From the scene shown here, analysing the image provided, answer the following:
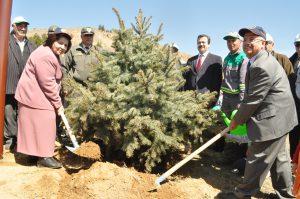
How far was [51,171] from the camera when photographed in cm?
523

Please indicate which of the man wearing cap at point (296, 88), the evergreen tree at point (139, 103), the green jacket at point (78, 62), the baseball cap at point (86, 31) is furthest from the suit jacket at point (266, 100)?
the baseball cap at point (86, 31)

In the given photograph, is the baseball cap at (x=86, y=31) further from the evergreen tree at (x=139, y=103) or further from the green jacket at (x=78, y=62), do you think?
the evergreen tree at (x=139, y=103)

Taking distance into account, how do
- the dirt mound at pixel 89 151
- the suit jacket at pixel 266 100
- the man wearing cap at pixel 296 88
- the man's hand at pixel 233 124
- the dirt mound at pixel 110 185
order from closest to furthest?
the suit jacket at pixel 266 100, the dirt mound at pixel 110 185, the man's hand at pixel 233 124, the dirt mound at pixel 89 151, the man wearing cap at pixel 296 88

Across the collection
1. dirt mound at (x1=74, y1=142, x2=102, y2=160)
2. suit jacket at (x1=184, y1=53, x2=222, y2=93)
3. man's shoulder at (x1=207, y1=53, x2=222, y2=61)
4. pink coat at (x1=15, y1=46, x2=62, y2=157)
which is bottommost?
dirt mound at (x1=74, y1=142, x2=102, y2=160)

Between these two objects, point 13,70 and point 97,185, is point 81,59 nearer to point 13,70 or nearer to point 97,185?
point 13,70

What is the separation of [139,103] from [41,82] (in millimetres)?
1380

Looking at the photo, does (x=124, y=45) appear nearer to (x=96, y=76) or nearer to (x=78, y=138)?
(x=96, y=76)

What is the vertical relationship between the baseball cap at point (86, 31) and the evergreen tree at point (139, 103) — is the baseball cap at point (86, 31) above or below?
above

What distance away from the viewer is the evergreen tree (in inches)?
203

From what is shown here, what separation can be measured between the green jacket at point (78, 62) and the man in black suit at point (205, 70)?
179 cm

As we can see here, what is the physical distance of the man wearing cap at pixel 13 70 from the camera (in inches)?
263

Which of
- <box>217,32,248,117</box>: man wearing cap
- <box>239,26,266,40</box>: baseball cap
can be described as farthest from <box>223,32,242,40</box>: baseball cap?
<box>239,26,266,40</box>: baseball cap

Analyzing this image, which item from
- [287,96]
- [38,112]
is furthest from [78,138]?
[287,96]

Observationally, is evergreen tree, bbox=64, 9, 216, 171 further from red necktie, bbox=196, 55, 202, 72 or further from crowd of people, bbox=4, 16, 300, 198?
red necktie, bbox=196, 55, 202, 72
